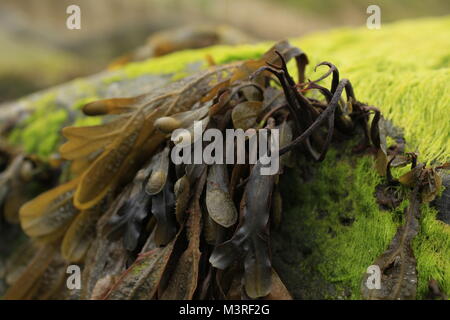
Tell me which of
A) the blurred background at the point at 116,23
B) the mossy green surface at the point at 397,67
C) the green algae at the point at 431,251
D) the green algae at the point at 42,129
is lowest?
the green algae at the point at 431,251

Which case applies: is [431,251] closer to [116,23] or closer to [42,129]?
[42,129]

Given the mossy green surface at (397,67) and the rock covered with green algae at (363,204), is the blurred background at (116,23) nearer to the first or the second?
A: the mossy green surface at (397,67)

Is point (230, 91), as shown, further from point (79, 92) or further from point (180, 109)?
point (79, 92)

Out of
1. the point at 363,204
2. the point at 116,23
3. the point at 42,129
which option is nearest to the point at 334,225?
the point at 363,204

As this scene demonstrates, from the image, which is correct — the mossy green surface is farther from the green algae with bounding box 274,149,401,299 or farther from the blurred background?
the blurred background

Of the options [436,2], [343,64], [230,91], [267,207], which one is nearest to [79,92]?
[230,91]

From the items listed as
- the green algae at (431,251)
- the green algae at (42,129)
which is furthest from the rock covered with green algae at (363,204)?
the green algae at (42,129)

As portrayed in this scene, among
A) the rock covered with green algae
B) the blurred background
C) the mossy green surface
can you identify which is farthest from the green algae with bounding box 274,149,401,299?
the blurred background
